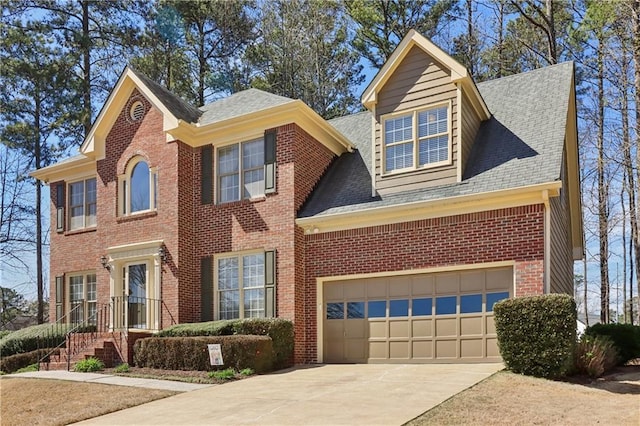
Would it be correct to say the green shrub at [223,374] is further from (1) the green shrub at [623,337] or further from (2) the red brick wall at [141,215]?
(1) the green shrub at [623,337]

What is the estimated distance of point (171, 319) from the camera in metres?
15.5

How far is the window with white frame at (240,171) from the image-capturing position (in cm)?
1551

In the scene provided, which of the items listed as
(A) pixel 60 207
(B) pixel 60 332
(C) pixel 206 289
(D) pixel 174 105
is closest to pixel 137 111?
(D) pixel 174 105

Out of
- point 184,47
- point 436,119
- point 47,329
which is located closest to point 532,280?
point 436,119

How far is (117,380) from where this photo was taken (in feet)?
40.3

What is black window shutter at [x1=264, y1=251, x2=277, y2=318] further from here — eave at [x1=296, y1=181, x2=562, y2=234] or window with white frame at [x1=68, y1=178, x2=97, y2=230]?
window with white frame at [x1=68, y1=178, x2=97, y2=230]

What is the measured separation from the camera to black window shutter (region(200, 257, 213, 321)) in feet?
51.5

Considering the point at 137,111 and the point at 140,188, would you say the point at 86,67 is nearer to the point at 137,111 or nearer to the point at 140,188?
the point at 137,111

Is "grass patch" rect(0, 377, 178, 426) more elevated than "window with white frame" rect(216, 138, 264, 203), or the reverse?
"window with white frame" rect(216, 138, 264, 203)

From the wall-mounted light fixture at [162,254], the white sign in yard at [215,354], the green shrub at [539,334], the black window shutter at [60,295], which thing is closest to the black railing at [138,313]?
the wall-mounted light fixture at [162,254]

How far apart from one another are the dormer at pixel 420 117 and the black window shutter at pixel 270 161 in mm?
2590

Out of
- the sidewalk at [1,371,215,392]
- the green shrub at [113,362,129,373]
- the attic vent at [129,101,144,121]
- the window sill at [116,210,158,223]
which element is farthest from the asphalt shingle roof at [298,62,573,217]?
the attic vent at [129,101,144,121]

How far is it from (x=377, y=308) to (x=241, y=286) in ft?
12.6

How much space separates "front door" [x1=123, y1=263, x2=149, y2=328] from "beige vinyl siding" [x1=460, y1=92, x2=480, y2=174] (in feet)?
30.6
